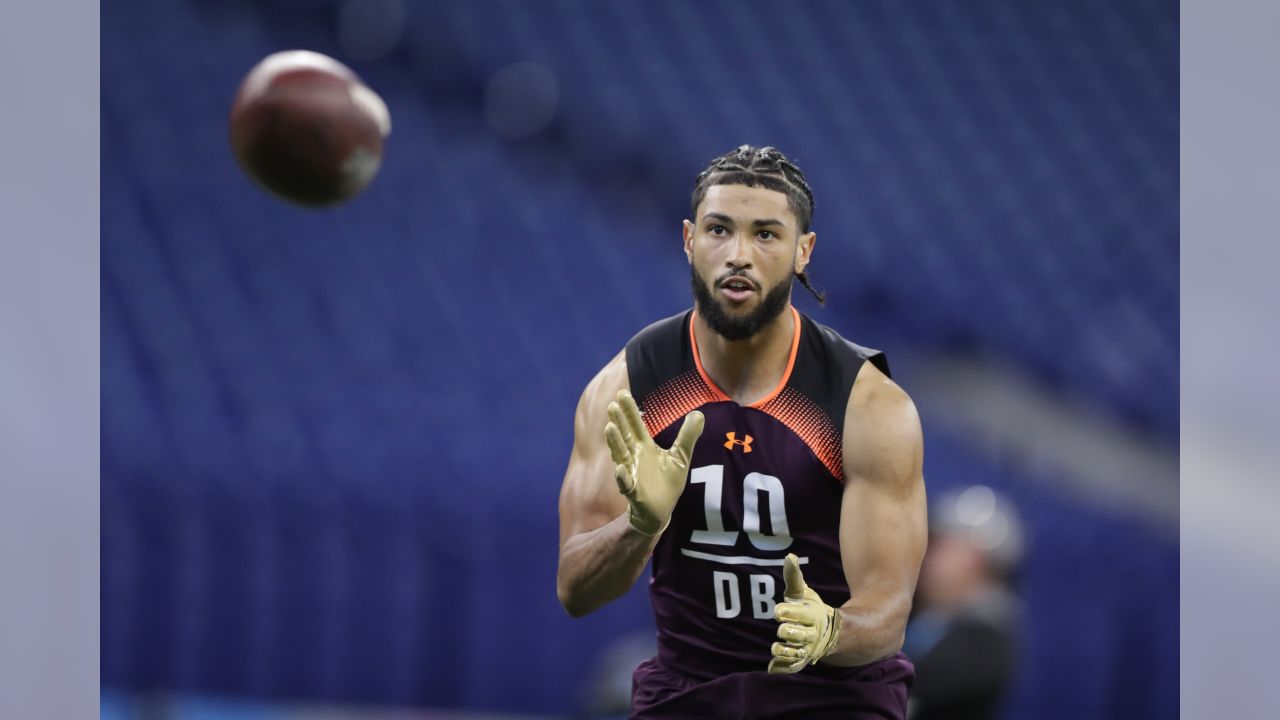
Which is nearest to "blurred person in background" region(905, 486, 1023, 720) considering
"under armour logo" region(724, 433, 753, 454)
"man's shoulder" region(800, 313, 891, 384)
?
"man's shoulder" region(800, 313, 891, 384)

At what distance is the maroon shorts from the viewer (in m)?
2.84

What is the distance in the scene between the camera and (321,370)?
5168mm

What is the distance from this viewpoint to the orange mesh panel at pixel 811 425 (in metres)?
2.89

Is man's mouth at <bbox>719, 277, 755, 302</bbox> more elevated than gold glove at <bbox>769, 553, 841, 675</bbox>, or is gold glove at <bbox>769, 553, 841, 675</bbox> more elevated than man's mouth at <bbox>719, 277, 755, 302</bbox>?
man's mouth at <bbox>719, 277, 755, 302</bbox>

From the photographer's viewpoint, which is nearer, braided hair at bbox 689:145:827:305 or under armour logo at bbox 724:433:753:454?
under armour logo at bbox 724:433:753:454

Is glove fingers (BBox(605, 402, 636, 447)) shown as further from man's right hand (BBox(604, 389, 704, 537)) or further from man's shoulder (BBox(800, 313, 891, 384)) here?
man's shoulder (BBox(800, 313, 891, 384))

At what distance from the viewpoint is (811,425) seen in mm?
2910

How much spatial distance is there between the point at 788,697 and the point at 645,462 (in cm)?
67

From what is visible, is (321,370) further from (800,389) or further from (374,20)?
(800,389)

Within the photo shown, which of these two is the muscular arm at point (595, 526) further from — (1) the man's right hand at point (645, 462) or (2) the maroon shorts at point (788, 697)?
(2) the maroon shorts at point (788, 697)

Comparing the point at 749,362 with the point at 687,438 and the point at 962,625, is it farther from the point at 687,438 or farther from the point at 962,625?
the point at 962,625
